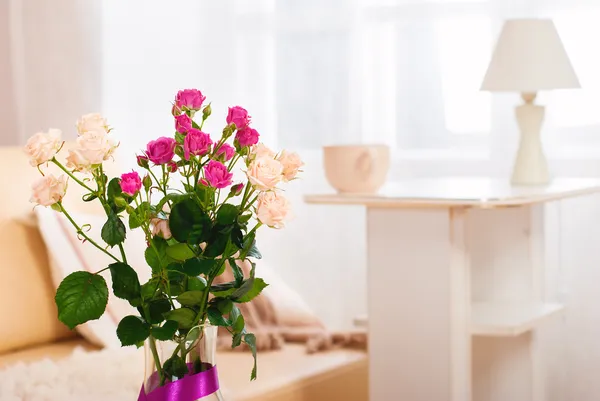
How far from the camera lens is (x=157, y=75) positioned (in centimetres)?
264

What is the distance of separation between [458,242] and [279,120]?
1.01m

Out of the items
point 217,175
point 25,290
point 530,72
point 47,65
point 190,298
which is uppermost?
point 47,65

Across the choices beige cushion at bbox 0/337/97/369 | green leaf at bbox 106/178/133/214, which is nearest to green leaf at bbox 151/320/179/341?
green leaf at bbox 106/178/133/214

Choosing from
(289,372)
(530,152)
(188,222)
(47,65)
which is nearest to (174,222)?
(188,222)

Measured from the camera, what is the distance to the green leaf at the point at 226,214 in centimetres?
83

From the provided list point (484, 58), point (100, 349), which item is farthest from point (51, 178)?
point (484, 58)

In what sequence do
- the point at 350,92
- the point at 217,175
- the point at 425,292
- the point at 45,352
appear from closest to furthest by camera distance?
the point at 217,175
the point at 425,292
the point at 45,352
the point at 350,92

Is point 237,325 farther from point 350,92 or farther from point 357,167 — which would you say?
point 350,92

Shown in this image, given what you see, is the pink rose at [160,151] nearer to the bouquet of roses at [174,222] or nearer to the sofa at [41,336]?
the bouquet of roses at [174,222]

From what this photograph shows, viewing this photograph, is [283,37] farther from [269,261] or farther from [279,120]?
[269,261]

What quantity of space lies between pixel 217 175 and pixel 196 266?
8cm

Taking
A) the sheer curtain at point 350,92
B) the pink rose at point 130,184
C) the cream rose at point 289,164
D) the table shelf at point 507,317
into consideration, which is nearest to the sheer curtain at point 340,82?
the sheer curtain at point 350,92

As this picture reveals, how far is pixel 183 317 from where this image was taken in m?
0.83

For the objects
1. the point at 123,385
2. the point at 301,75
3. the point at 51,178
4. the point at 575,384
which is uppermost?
the point at 301,75
